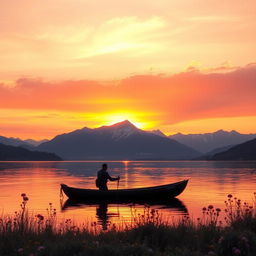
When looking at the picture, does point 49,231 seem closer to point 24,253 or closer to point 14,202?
point 24,253

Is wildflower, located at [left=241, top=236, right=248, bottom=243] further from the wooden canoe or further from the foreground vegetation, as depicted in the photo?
the wooden canoe

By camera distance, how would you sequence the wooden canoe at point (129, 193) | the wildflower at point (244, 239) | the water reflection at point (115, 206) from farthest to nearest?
the wooden canoe at point (129, 193), the water reflection at point (115, 206), the wildflower at point (244, 239)

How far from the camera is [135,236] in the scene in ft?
46.3

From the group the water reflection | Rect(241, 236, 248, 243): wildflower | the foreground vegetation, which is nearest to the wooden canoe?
the water reflection

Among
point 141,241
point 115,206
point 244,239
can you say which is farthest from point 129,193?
point 244,239

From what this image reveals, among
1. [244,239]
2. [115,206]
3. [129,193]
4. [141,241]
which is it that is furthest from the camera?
[129,193]

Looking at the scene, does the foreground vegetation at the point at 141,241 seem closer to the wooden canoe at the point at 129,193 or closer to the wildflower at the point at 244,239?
the wildflower at the point at 244,239

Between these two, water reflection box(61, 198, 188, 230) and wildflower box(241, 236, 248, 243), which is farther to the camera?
water reflection box(61, 198, 188, 230)

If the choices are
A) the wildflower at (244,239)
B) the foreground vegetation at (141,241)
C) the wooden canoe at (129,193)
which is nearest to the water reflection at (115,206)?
the wooden canoe at (129,193)

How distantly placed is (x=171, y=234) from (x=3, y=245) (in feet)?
16.8

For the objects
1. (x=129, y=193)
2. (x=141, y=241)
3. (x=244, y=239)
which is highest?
(x=244, y=239)

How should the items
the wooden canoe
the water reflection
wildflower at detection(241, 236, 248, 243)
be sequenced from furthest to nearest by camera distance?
1. the wooden canoe
2. the water reflection
3. wildflower at detection(241, 236, 248, 243)

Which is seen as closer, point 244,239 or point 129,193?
point 244,239

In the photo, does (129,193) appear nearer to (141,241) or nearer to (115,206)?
(115,206)
